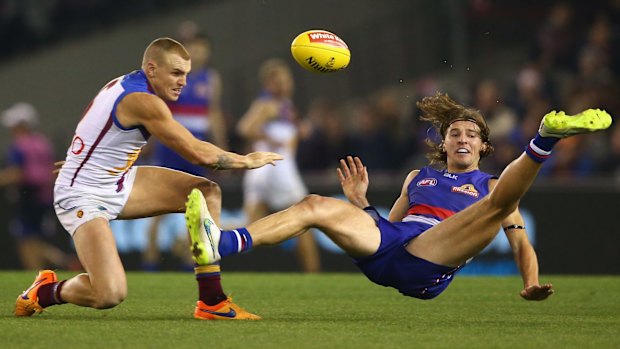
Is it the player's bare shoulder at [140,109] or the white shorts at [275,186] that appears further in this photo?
the white shorts at [275,186]

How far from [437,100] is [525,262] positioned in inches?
58.4

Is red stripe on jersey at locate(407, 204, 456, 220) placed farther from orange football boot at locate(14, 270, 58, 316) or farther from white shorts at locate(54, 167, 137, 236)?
orange football boot at locate(14, 270, 58, 316)

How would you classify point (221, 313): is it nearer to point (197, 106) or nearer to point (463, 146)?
point (463, 146)

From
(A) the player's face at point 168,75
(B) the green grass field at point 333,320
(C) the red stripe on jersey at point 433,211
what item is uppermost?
(A) the player's face at point 168,75

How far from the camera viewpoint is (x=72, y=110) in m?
18.6

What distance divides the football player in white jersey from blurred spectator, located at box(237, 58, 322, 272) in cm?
609

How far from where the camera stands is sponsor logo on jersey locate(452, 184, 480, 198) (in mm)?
8398

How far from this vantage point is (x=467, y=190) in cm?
842

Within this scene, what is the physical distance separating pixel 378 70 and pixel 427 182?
31.7 feet

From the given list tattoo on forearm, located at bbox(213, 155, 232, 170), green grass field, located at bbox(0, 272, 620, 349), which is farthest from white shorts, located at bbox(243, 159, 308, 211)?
tattoo on forearm, located at bbox(213, 155, 232, 170)

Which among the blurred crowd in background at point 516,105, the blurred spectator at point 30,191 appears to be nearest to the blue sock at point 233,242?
the blurred crowd in background at point 516,105

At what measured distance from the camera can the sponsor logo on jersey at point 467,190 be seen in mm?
8398

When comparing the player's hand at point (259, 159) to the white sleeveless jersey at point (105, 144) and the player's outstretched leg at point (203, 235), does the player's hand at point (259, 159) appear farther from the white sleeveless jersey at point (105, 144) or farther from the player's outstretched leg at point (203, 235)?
the white sleeveless jersey at point (105, 144)

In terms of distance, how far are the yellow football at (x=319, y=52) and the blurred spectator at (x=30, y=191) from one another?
8.18 meters
